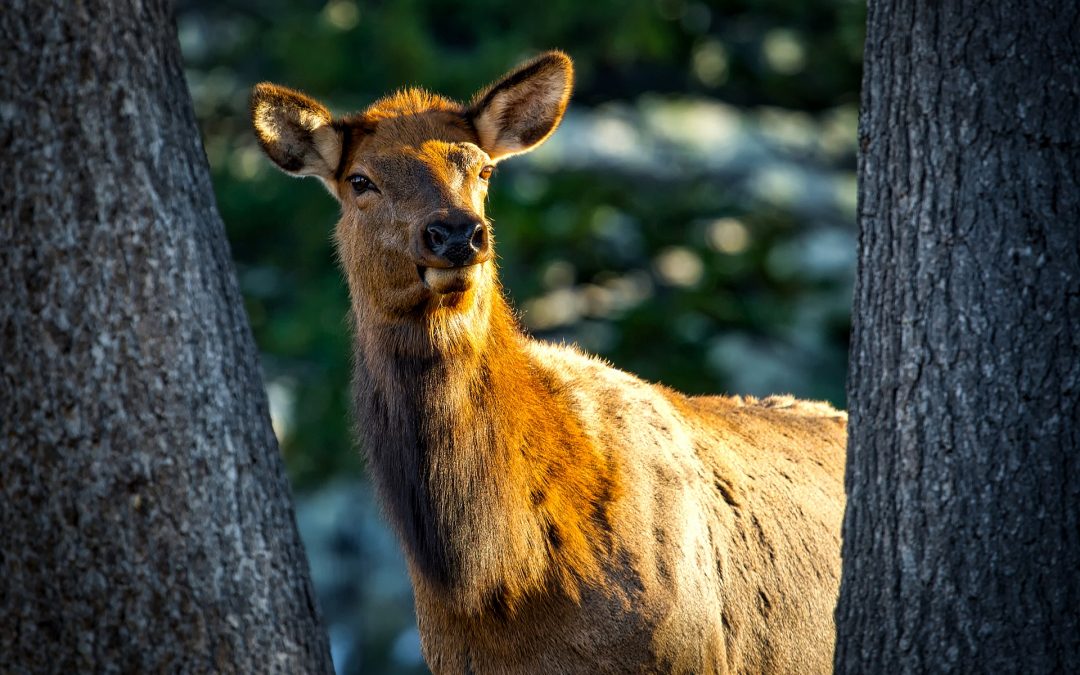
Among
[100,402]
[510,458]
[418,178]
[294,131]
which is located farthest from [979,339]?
[294,131]

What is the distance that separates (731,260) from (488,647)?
9.18 m

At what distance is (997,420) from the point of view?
4.20 m

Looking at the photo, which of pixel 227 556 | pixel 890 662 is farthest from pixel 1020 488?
pixel 227 556

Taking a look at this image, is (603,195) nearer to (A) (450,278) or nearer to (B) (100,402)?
(A) (450,278)

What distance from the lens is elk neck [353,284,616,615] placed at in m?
5.06

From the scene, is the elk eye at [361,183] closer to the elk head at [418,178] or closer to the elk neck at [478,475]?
the elk head at [418,178]

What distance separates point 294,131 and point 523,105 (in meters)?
1.03

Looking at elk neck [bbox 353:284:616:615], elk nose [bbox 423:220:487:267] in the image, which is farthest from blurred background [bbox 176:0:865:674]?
elk nose [bbox 423:220:487:267]

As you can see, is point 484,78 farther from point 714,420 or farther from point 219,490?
point 219,490

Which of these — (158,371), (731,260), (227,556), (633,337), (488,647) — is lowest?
(488,647)

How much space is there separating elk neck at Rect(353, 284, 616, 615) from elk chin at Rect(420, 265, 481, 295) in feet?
0.63

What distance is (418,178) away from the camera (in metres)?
5.31

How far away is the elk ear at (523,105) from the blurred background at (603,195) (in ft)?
21.4

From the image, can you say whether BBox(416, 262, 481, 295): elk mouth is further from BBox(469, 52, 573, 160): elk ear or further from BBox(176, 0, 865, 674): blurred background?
BBox(176, 0, 865, 674): blurred background
